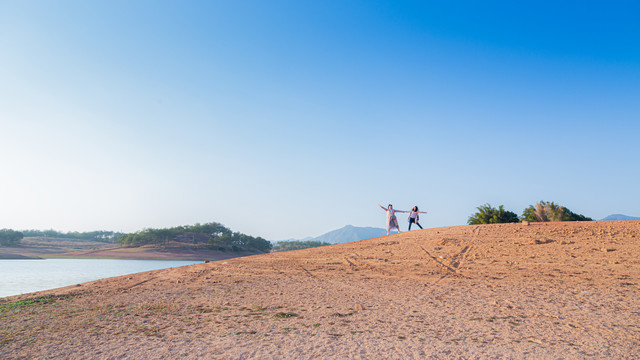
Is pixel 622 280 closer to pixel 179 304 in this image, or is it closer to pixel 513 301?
pixel 513 301

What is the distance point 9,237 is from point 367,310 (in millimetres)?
84334

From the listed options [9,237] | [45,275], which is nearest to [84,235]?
[9,237]

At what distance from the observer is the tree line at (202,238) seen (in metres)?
70.3

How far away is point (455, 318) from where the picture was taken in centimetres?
643

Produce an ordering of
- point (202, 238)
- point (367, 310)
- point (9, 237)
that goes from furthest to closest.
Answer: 1. point (202, 238)
2. point (9, 237)
3. point (367, 310)

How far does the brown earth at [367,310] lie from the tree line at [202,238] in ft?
195

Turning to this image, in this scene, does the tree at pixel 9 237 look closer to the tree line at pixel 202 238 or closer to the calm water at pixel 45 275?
the tree line at pixel 202 238

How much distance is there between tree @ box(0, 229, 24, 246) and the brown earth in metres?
72.5

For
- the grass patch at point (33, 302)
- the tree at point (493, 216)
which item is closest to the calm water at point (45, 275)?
the grass patch at point (33, 302)

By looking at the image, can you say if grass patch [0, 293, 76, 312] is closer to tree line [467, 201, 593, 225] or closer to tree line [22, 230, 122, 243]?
tree line [467, 201, 593, 225]

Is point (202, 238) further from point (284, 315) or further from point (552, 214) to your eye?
point (284, 315)

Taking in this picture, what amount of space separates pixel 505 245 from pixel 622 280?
5.74m

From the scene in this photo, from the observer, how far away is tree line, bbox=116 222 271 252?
70312 millimetres

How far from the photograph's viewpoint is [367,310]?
7.24m
